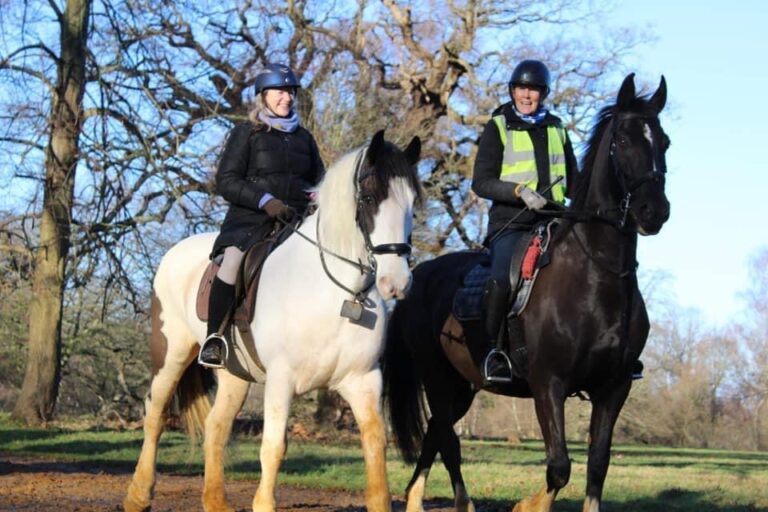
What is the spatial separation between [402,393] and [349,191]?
350 centimetres

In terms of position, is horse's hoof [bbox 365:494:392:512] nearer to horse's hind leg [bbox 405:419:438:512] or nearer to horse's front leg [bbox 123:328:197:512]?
horse's hind leg [bbox 405:419:438:512]

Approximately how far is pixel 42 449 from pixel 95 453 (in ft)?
3.55

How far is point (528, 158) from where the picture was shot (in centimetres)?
834

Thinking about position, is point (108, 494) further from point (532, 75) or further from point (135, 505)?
point (532, 75)

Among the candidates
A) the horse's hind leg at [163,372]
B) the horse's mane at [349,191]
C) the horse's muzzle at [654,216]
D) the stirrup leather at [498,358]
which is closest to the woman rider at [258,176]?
the horse's mane at [349,191]

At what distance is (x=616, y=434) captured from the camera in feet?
111

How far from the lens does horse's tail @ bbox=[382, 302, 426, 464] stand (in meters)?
9.70

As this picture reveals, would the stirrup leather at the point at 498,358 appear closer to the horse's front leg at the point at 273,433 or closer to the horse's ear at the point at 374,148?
the horse's front leg at the point at 273,433

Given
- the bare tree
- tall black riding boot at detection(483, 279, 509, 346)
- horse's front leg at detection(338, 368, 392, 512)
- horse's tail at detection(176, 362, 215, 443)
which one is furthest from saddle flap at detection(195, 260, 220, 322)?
the bare tree

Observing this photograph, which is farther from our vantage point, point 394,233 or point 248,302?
point 248,302

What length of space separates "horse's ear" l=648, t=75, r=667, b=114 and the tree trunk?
1369 centimetres

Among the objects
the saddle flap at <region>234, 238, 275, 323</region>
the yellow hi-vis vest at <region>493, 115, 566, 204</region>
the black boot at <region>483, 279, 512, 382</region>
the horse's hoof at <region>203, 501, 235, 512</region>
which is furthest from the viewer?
the yellow hi-vis vest at <region>493, 115, 566, 204</region>

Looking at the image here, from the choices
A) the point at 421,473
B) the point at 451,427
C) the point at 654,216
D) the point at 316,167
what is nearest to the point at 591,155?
the point at 654,216

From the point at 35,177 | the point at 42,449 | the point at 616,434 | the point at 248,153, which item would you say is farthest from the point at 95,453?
the point at 616,434
